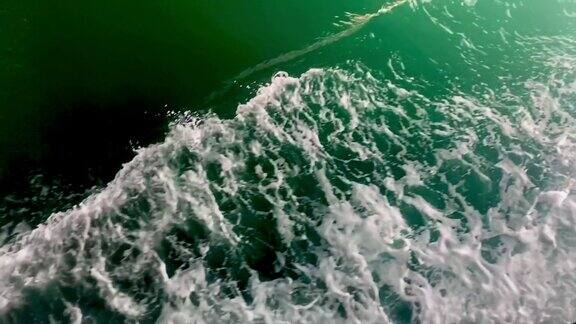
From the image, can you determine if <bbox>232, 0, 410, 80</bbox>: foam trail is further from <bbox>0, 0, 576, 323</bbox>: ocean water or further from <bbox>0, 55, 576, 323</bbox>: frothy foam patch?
<bbox>0, 55, 576, 323</bbox>: frothy foam patch

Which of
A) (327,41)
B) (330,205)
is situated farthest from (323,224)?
(327,41)

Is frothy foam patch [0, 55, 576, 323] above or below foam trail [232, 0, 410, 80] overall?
below

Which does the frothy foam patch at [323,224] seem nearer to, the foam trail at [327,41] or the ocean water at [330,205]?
the ocean water at [330,205]

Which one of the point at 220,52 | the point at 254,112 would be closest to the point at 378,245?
the point at 254,112

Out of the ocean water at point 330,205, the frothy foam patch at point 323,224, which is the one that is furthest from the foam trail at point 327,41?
the frothy foam patch at point 323,224

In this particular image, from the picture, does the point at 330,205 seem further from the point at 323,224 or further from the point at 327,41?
the point at 327,41

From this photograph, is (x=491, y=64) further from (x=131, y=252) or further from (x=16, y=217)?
(x=16, y=217)

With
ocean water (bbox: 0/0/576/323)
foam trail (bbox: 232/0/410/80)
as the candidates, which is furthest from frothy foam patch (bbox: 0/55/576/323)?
foam trail (bbox: 232/0/410/80)

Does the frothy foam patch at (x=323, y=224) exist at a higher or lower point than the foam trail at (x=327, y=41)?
lower

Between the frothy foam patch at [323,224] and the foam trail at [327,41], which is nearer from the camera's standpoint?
the frothy foam patch at [323,224]
